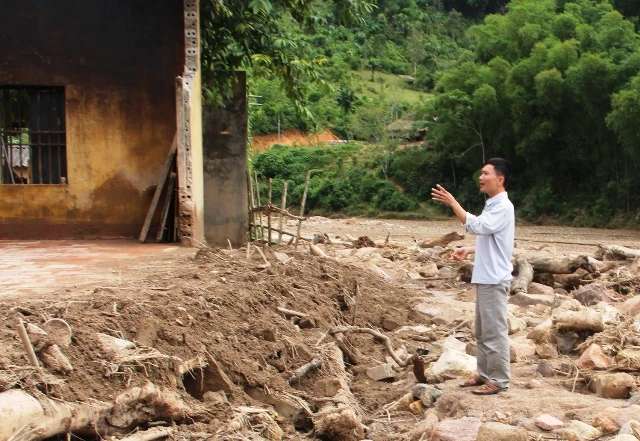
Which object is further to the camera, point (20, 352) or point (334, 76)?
point (334, 76)

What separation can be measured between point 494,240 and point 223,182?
26.5ft

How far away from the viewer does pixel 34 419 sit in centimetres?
440

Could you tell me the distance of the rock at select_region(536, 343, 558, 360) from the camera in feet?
24.0

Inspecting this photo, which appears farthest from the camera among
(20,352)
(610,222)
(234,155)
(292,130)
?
(292,130)

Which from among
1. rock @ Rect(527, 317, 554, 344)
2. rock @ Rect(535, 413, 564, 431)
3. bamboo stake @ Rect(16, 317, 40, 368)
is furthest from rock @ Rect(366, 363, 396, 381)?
bamboo stake @ Rect(16, 317, 40, 368)

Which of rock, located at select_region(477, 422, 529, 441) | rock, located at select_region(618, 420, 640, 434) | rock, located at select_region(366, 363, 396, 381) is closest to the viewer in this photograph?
rock, located at select_region(618, 420, 640, 434)

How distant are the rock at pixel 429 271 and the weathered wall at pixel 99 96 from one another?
4.52 meters

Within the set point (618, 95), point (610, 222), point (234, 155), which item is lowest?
point (610, 222)

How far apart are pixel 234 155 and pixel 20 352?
882 cm

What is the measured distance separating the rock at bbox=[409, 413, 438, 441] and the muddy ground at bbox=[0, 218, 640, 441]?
3 centimetres

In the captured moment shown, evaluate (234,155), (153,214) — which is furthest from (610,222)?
(153,214)

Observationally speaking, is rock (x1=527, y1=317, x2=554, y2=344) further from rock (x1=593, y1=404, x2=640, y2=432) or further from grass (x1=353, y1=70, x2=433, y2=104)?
grass (x1=353, y1=70, x2=433, y2=104)

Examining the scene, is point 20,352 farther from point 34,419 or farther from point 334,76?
point 334,76

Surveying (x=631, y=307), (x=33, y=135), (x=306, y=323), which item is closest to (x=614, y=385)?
(x=306, y=323)
